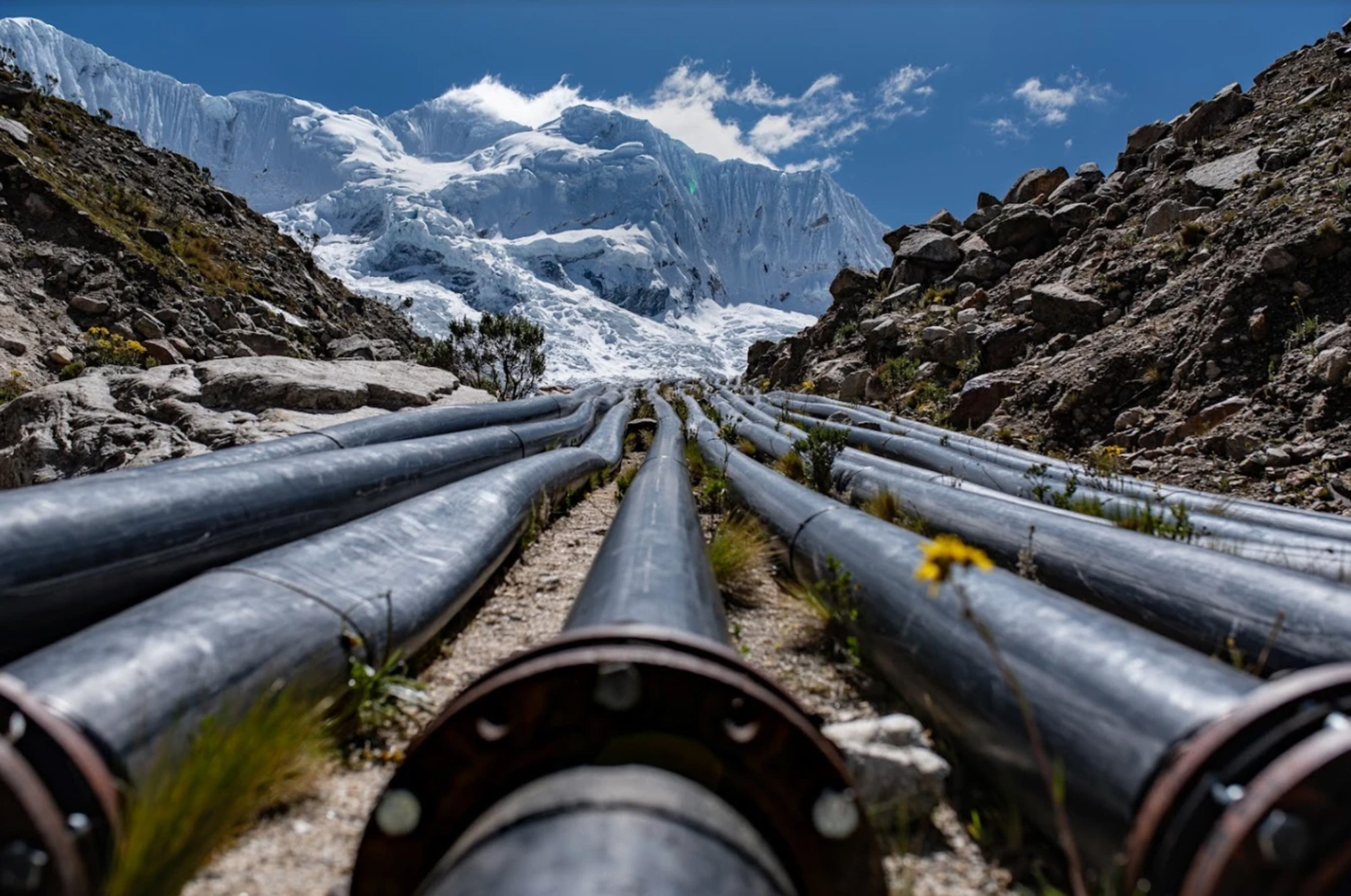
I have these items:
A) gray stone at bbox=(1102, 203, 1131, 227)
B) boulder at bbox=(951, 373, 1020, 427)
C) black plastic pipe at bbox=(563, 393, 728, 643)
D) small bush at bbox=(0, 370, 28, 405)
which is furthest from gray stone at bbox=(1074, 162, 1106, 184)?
small bush at bbox=(0, 370, 28, 405)

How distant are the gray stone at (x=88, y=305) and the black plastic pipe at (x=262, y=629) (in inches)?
499

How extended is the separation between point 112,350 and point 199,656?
35.0ft

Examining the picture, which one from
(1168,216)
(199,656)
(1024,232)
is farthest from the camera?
(1024,232)

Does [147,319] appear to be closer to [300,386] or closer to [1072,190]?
[300,386]

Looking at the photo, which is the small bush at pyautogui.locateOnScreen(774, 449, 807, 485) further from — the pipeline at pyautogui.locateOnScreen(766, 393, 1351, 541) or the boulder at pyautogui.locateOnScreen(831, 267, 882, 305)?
the boulder at pyautogui.locateOnScreen(831, 267, 882, 305)

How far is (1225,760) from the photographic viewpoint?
0.96 m

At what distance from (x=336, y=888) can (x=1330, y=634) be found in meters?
2.38

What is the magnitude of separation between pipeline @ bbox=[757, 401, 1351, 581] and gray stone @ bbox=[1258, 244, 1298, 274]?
146 inches

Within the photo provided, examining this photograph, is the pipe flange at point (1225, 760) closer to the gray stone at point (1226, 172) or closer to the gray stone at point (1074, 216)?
the gray stone at point (1226, 172)

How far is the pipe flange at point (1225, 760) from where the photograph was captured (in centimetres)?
93

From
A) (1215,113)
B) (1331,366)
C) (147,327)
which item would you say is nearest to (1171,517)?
(1331,366)

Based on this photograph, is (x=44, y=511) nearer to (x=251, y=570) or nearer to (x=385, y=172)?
(x=251, y=570)

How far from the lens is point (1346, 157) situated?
6766mm

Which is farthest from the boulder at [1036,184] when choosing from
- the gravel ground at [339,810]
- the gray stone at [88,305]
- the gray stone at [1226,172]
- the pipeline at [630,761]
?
the gray stone at [88,305]
